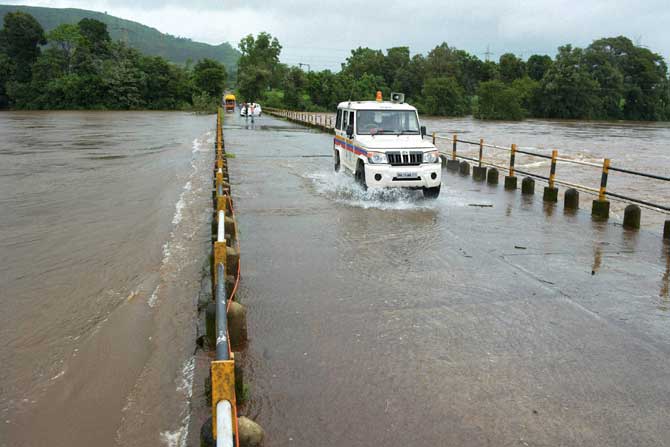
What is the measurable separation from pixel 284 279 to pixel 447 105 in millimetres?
80285

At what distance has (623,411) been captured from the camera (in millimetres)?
4160

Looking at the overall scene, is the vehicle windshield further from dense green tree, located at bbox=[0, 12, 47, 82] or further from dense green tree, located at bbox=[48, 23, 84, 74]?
dense green tree, located at bbox=[0, 12, 47, 82]

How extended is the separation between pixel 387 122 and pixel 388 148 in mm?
1343

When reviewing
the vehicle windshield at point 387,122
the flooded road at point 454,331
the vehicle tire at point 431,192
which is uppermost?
the vehicle windshield at point 387,122

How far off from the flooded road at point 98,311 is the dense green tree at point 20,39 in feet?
318

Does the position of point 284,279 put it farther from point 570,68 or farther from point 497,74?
point 497,74

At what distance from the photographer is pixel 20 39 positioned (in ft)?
320

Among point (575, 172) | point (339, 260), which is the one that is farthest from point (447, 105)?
point (339, 260)

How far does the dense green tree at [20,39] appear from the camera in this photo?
97.0 m

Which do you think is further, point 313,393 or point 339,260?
point 339,260

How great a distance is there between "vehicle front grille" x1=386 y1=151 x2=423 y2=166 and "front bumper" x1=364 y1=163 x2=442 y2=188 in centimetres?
9

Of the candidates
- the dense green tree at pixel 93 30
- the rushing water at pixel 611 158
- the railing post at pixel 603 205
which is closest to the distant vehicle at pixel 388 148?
the railing post at pixel 603 205

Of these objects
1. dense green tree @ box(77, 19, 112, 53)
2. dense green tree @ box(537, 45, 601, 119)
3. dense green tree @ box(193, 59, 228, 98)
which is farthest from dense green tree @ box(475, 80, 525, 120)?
dense green tree @ box(77, 19, 112, 53)

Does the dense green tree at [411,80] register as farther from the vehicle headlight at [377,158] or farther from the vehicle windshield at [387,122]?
the vehicle headlight at [377,158]
